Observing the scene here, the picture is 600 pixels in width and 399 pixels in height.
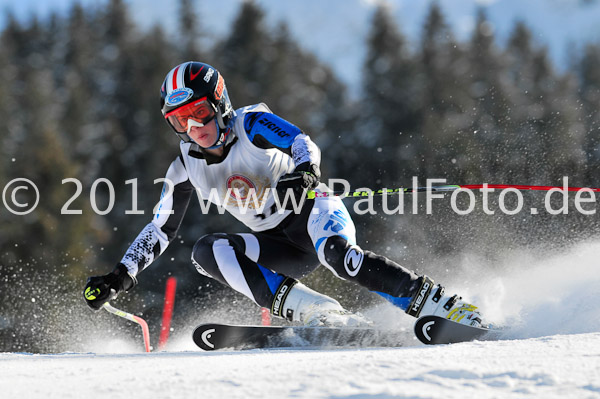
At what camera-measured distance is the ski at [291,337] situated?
339cm

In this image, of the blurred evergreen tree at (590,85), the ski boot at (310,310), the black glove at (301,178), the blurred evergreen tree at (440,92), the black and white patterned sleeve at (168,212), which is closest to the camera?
the black glove at (301,178)

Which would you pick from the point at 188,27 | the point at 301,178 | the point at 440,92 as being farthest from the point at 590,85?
the point at 301,178

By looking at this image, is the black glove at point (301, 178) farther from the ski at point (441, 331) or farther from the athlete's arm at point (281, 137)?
the ski at point (441, 331)

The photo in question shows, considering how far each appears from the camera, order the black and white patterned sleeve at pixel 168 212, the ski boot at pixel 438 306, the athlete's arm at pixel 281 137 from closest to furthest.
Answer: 1. the ski boot at pixel 438 306
2. the athlete's arm at pixel 281 137
3. the black and white patterned sleeve at pixel 168 212

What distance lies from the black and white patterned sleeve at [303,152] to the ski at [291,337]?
87cm

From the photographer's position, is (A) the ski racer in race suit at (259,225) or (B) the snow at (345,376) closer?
(B) the snow at (345,376)

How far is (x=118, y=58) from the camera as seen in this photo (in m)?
30.9

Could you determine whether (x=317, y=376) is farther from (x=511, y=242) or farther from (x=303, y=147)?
(x=511, y=242)

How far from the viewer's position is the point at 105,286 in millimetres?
3553

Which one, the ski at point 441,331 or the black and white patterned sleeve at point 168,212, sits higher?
the black and white patterned sleeve at point 168,212

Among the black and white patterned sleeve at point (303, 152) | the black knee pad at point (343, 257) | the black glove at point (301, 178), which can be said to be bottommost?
the black knee pad at point (343, 257)

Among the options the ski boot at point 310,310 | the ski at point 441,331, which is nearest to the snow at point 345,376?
the ski at point 441,331

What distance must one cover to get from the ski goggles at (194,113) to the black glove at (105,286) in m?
0.90

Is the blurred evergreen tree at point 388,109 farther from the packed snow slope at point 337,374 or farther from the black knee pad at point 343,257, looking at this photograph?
the packed snow slope at point 337,374
